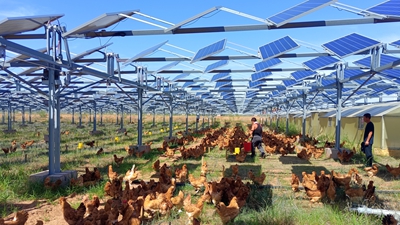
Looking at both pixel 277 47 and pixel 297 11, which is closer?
pixel 297 11

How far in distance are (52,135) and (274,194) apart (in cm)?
462

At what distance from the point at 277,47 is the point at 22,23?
239 inches

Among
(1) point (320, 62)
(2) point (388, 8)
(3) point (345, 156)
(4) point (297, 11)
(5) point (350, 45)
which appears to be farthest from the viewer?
(1) point (320, 62)

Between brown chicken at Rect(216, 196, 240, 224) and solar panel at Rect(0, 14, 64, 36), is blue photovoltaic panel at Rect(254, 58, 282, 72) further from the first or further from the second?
brown chicken at Rect(216, 196, 240, 224)

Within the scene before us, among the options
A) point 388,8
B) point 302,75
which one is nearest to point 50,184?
point 388,8

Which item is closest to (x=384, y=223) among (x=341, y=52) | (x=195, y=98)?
(x=341, y=52)

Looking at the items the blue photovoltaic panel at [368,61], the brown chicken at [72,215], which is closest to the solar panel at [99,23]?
the brown chicken at [72,215]

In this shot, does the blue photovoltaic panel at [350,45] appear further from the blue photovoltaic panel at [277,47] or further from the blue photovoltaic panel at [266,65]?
the blue photovoltaic panel at [266,65]

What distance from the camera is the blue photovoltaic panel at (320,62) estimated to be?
11.1m

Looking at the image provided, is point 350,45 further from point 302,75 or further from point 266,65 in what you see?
point 302,75

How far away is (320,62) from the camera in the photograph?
454 inches

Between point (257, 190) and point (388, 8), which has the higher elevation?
point (388, 8)

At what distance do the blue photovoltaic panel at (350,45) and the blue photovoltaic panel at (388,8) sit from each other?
5.84ft

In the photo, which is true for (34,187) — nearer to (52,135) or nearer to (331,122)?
(52,135)
